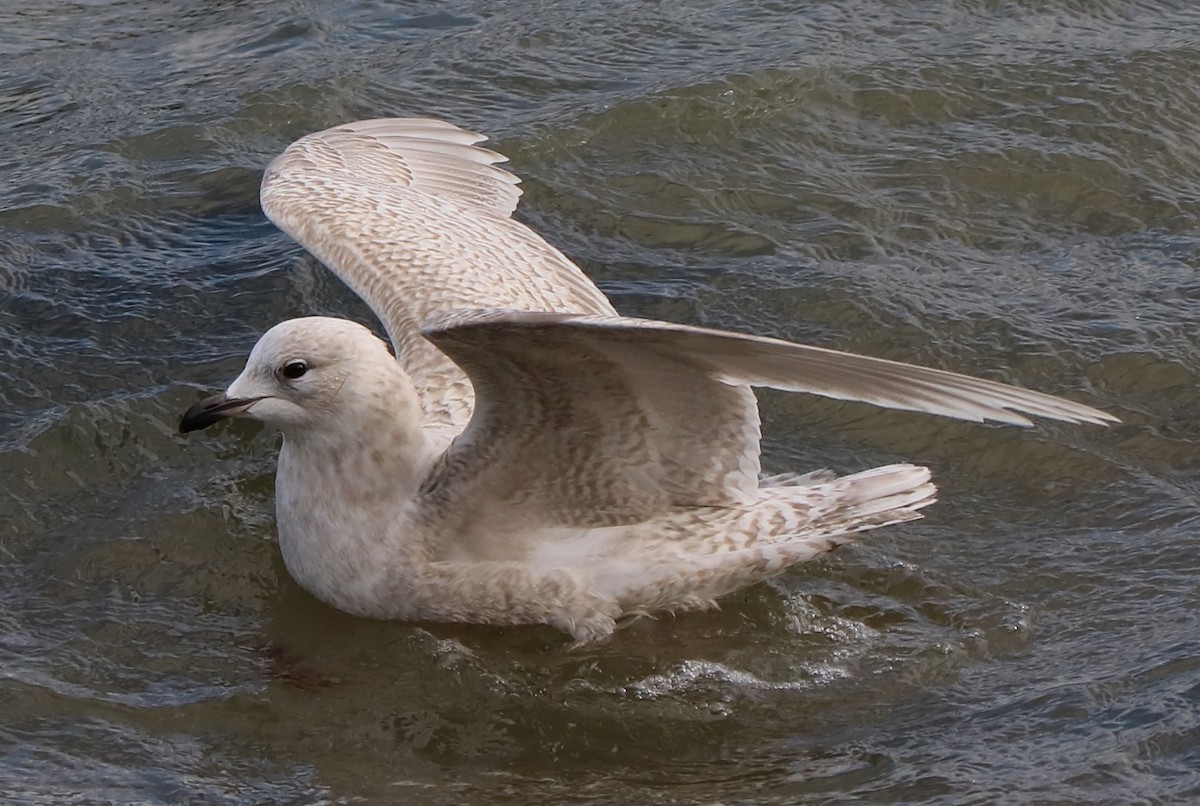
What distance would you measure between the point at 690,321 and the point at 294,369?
180cm

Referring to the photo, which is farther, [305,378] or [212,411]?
[305,378]

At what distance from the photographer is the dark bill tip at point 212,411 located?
5000 millimetres

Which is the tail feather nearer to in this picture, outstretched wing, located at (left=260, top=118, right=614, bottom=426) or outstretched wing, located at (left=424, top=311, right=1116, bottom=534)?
outstretched wing, located at (left=424, top=311, right=1116, bottom=534)

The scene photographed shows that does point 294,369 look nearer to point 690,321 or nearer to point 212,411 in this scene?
point 212,411

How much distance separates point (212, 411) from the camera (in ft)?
16.4

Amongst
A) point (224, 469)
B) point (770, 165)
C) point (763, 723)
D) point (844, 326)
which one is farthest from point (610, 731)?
point (770, 165)

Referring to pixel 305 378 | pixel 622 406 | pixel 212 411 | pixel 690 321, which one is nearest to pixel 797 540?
pixel 622 406

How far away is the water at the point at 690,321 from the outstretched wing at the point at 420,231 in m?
0.35

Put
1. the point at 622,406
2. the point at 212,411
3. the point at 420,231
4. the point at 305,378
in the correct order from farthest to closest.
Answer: the point at 420,231
the point at 305,378
the point at 212,411
the point at 622,406

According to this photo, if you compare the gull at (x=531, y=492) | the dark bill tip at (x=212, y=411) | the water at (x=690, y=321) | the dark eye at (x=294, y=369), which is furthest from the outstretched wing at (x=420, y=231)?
the dark bill tip at (x=212, y=411)

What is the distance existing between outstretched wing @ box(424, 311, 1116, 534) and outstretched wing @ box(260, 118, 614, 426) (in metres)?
0.68

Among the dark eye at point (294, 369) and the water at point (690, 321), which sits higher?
the dark eye at point (294, 369)

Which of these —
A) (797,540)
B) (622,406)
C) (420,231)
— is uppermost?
(622,406)

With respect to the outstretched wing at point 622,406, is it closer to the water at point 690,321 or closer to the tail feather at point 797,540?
the tail feather at point 797,540
